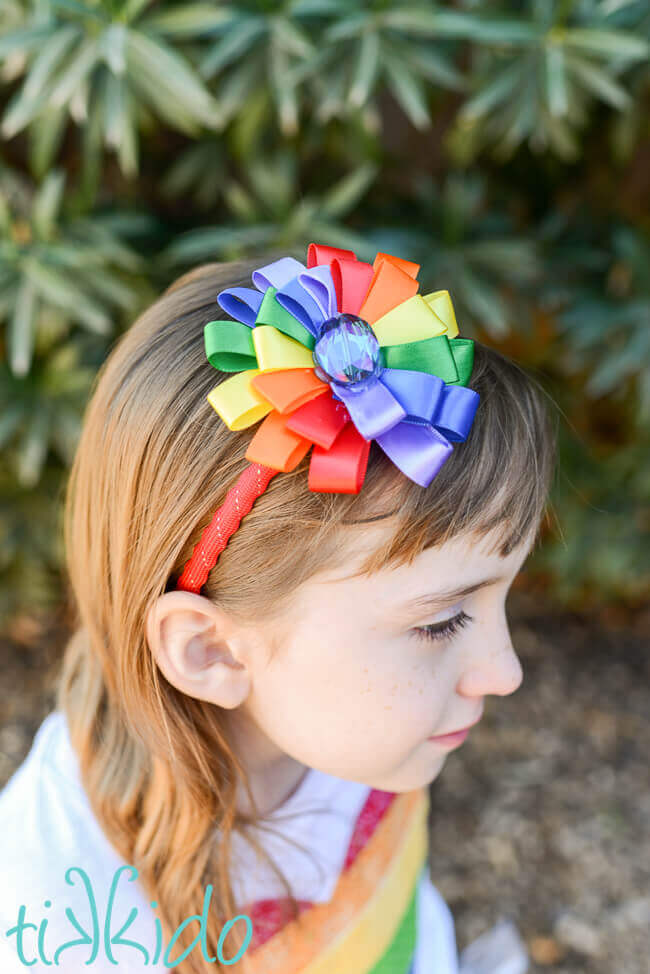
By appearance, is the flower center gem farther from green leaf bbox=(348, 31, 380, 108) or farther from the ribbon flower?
green leaf bbox=(348, 31, 380, 108)

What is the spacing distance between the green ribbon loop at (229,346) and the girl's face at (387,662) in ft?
0.68

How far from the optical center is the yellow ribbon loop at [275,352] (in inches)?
31.2

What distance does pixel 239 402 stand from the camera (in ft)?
2.61

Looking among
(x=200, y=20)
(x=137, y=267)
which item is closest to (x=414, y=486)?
(x=200, y=20)

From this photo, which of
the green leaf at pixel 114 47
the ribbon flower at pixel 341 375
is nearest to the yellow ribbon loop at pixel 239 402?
the ribbon flower at pixel 341 375

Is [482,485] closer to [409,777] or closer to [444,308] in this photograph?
[444,308]

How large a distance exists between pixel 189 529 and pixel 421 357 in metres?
0.29

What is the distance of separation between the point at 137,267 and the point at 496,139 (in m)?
0.87

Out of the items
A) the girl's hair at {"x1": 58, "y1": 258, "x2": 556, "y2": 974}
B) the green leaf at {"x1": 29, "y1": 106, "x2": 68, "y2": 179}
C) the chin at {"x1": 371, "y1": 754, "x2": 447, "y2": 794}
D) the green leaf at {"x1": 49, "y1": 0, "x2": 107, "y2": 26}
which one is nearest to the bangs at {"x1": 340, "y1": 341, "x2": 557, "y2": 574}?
the girl's hair at {"x1": 58, "y1": 258, "x2": 556, "y2": 974}

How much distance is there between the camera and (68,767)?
109 centimetres

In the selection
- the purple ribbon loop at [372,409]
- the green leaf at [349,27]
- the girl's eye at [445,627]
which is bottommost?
the girl's eye at [445,627]

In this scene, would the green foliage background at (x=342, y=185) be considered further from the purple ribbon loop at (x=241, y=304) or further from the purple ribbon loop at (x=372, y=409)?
the purple ribbon loop at (x=372, y=409)

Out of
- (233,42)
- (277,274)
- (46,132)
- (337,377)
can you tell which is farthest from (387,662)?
(46,132)

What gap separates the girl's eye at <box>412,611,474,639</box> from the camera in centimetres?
92
